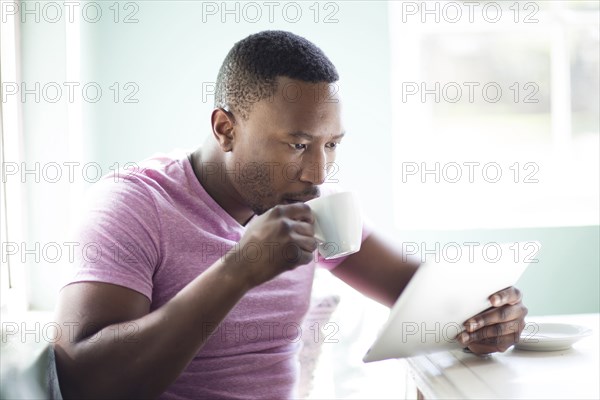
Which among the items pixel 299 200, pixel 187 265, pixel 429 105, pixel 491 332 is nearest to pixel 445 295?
pixel 491 332

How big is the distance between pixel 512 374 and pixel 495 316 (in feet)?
0.43

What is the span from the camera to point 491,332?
1.22m

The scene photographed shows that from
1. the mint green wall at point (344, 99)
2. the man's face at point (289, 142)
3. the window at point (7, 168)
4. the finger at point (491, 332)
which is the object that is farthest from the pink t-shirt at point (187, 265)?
the mint green wall at point (344, 99)

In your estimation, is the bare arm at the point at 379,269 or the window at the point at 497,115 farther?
the window at the point at 497,115

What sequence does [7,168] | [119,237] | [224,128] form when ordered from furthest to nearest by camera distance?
[7,168]
[224,128]
[119,237]

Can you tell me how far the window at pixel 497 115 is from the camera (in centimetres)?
309

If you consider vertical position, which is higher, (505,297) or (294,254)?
(294,254)

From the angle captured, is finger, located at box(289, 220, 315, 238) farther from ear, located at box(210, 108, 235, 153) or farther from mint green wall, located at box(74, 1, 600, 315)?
mint green wall, located at box(74, 1, 600, 315)

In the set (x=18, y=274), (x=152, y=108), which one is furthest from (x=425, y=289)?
(x=152, y=108)

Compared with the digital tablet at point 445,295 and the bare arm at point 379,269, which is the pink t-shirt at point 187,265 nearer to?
the bare arm at point 379,269

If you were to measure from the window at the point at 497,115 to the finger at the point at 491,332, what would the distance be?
182cm

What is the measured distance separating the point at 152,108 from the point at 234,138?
1553 millimetres

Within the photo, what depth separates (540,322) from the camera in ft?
4.54

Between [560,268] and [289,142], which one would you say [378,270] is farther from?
[560,268]
